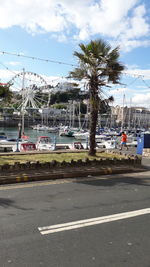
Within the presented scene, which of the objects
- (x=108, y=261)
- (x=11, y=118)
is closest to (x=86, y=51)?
(x=108, y=261)

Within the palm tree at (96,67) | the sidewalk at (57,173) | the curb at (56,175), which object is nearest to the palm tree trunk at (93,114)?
the palm tree at (96,67)

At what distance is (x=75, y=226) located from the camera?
5.00 metres

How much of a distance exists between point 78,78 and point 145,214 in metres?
8.88

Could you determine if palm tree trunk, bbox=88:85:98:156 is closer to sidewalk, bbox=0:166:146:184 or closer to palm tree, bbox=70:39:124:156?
palm tree, bbox=70:39:124:156

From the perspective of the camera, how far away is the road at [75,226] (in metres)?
3.84

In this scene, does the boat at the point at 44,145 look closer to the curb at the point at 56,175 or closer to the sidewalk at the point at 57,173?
the sidewalk at the point at 57,173

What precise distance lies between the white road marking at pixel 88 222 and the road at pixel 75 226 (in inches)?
0.8

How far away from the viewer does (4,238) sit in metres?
4.37

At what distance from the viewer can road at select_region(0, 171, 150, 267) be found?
384 cm

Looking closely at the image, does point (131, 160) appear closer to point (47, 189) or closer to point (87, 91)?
point (87, 91)

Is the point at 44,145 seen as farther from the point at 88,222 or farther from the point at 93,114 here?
the point at 88,222

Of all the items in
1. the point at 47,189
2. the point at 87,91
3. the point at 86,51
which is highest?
the point at 86,51

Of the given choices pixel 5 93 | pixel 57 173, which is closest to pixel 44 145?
pixel 5 93

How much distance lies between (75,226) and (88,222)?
1.19ft
